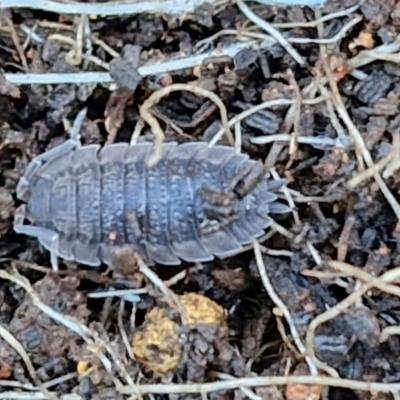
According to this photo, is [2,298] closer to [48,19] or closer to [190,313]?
[190,313]

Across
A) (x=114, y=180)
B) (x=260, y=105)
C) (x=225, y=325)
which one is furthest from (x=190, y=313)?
(x=260, y=105)

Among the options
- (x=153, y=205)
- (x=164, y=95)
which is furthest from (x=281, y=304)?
(x=164, y=95)

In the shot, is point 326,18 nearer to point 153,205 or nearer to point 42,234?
point 153,205

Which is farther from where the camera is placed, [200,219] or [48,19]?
[48,19]

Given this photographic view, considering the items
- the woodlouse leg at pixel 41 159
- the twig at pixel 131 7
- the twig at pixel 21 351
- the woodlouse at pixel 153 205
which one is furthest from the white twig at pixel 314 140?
the twig at pixel 21 351

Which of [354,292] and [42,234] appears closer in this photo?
[354,292]

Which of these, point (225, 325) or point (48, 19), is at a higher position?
point (48, 19)

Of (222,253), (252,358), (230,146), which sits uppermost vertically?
(230,146)
